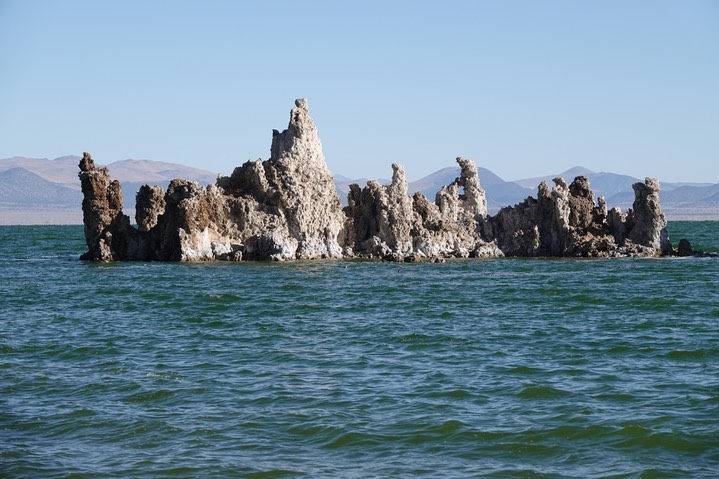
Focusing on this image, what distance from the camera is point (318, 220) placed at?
62.8 meters

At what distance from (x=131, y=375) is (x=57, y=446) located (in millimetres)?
5871

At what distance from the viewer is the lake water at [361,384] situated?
18.5m

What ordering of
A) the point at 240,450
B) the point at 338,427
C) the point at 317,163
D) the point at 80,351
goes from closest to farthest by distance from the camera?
the point at 240,450 → the point at 338,427 → the point at 80,351 → the point at 317,163

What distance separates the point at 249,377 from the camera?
25.0 m

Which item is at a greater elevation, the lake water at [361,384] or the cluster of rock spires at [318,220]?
the cluster of rock spires at [318,220]

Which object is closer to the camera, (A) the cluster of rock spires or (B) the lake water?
(B) the lake water

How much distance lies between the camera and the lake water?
18.5 meters

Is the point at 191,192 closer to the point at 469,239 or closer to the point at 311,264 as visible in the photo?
the point at 311,264

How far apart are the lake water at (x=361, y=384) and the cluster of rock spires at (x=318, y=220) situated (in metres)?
17.3

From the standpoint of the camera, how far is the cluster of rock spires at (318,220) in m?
61.3

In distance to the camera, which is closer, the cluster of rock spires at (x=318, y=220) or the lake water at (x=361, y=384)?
the lake water at (x=361, y=384)

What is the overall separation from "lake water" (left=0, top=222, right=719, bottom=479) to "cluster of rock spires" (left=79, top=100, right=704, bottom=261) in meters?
17.3

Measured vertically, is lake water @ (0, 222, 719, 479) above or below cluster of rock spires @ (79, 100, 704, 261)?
below

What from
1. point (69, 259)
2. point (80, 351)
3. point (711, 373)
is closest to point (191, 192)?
point (69, 259)
